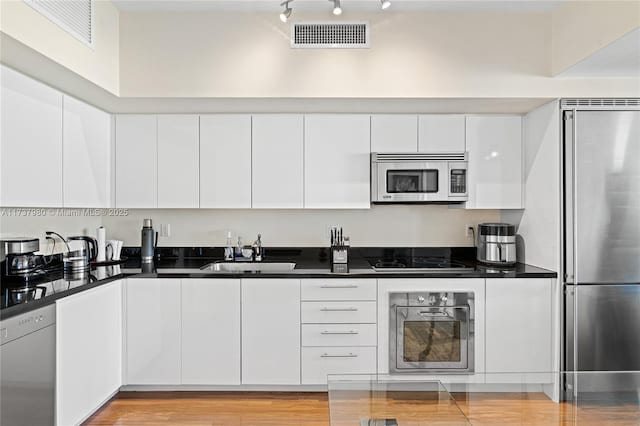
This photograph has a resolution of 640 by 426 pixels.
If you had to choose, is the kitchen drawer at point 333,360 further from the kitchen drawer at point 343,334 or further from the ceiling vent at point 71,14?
the ceiling vent at point 71,14

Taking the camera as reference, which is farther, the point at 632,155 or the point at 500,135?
the point at 500,135

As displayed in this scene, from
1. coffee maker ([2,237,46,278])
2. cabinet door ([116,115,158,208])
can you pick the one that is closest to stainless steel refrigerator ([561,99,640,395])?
cabinet door ([116,115,158,208])

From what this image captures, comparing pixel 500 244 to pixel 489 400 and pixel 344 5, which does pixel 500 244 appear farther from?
pixel 344 5

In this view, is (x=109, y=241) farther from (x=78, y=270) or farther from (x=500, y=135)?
(x=500, y=135)

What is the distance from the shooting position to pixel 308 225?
3.87 m

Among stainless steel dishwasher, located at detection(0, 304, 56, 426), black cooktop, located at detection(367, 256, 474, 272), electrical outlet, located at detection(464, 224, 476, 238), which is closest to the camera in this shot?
stainless steel dishwasher, located at detection(0, 304, 56, 426)

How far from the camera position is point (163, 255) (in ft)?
12.7

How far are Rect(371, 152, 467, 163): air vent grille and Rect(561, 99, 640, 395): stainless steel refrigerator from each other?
2.44ft

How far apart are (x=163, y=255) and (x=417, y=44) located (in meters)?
2.66

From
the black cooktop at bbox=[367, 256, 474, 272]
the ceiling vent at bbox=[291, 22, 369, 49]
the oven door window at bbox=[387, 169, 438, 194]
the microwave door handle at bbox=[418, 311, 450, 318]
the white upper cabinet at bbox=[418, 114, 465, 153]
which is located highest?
the ceiling vent at bbox=[291, 22, 369, 49]

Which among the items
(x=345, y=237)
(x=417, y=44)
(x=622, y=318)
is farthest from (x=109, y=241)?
(x=622, y=318)

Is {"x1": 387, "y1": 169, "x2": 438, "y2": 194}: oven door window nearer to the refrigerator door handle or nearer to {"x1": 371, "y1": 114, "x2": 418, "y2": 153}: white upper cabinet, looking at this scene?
{"x1": 371, "y1": 114, "x2": 418, "y2": 153}: white upper cabinet

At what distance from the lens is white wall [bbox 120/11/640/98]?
306 centimetres

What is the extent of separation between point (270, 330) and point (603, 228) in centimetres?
236
